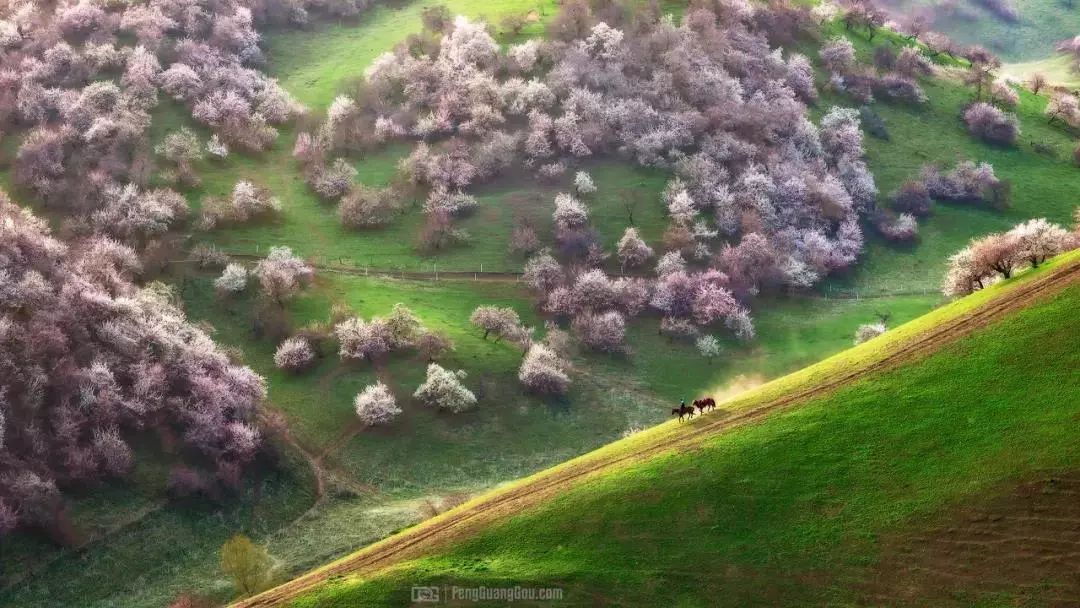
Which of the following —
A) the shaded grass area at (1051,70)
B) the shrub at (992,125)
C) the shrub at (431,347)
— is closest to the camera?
the shrub at (431,347)

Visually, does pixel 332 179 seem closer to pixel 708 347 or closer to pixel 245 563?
pixel 708 347

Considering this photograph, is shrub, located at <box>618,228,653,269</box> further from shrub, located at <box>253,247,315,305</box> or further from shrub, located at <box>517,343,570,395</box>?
shrub, located at <box>253,247,315,305</box>

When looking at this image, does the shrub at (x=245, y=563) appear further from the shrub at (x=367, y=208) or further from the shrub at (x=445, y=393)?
the shrub at (x=367, y=208)

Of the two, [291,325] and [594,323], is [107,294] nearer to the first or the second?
[291,325]

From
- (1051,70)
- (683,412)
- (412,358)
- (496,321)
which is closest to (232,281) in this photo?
(412,358)

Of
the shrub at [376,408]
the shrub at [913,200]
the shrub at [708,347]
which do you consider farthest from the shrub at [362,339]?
the shrub at [913,200]

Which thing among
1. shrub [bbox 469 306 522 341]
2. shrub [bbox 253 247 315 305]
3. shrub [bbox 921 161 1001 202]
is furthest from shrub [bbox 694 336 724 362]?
shrub [bbox 921 161 1001 202]

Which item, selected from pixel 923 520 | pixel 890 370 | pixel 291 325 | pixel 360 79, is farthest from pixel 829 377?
pixel 360 79
